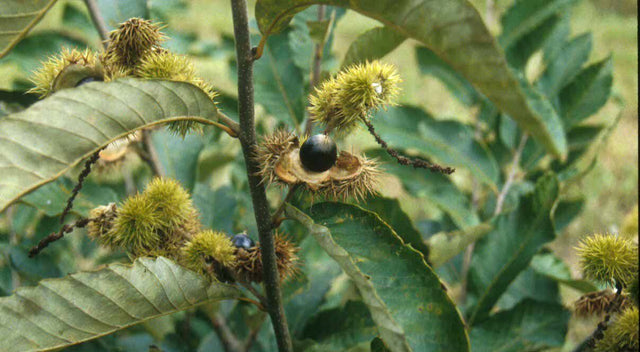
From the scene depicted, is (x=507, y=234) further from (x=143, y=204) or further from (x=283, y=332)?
(x=143, y=204)

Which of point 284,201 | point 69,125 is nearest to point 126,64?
point 69,125

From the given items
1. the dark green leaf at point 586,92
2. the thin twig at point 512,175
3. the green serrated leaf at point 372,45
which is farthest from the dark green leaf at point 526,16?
the green serrated leaf at point 372,45

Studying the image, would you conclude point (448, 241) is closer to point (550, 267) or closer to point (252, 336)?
point (550, 267)

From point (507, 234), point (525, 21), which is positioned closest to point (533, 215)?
Answer: point (507, 234)

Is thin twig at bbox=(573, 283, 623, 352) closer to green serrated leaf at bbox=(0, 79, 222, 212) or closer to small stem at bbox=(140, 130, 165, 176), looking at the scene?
green serrated leaf at bbox=(0, 79, 222, 212)

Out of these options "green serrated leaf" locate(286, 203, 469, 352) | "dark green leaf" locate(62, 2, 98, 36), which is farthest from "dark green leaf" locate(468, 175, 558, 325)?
"dark green leaf" locate(62, 2, 98, 36)

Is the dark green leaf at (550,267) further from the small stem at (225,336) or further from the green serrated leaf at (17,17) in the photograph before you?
the green serrated leaf at (17,17)
